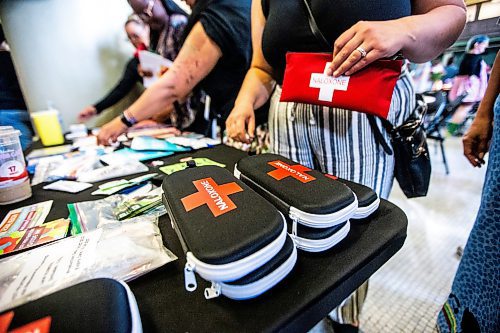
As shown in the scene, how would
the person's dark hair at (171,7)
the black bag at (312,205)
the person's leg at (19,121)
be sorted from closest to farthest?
1. the black bag at (312,205)
2. the person's leg at (19,121)
3. the person's dark hair at (171,7)

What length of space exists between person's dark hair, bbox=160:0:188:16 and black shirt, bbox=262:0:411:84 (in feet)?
2.27

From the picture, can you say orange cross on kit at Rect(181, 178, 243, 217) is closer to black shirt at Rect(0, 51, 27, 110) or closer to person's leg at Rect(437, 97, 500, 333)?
person's leg at Rect(437, 97, 500, 333)

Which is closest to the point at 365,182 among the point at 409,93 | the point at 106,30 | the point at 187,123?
the point at 409,93

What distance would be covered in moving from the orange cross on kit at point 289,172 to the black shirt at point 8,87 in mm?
922

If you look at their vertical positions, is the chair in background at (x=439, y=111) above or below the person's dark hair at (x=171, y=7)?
below

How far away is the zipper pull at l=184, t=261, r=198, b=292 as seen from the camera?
0.71 feet

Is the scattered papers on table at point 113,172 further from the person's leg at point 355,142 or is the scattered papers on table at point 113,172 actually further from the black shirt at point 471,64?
the black shirt at point 471,64

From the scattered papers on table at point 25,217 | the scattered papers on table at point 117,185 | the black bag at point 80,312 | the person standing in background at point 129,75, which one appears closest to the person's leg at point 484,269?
the black bag at point 80,312

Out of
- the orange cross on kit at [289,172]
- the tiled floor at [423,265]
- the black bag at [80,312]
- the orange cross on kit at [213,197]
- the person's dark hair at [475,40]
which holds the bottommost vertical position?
the tiled floor at [423,265]

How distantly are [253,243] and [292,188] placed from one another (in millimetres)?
113

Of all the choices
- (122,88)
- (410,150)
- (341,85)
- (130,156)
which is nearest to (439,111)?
(410,150)

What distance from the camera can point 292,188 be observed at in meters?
0.31

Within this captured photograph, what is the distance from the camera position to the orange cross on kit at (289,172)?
1.09 feet

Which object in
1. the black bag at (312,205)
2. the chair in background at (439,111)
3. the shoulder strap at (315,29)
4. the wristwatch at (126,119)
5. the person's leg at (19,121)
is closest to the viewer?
the black bag at (312,205)
